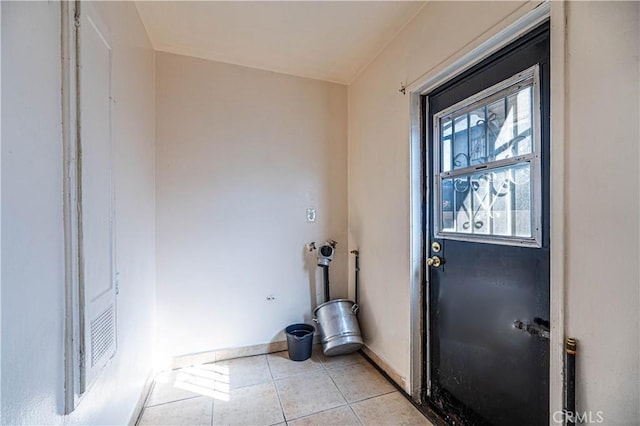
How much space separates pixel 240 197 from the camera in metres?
2.58

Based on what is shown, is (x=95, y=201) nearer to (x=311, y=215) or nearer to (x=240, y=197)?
(x=240, y=197)

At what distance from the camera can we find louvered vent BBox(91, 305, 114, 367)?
1.11m

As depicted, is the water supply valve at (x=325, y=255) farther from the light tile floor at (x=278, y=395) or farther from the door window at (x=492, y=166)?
the door window at (x=492, y=166)

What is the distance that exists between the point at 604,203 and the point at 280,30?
7.05 ft

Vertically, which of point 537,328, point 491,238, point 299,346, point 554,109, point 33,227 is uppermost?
point 554,109

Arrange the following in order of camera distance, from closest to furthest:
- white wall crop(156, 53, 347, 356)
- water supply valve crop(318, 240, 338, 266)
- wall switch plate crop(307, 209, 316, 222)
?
1. white wall crop(156, 53, 347, 356)
2. water supply valve crop(318, 240, 338, 266)
3. wall switch plate crop(307, 209, 316, 222)

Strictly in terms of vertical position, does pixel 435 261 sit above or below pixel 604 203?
below

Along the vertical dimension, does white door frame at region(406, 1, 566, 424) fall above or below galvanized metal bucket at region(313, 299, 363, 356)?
above

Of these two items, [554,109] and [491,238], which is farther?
[491,238]

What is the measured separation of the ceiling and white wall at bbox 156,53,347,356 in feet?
0.61

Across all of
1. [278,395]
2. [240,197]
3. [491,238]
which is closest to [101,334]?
[278,395]

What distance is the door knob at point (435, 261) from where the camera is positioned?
1860 millimetres

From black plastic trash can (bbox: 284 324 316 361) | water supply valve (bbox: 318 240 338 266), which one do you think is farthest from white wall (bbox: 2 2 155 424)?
water supply valve (bbox: 318 240 338 266)

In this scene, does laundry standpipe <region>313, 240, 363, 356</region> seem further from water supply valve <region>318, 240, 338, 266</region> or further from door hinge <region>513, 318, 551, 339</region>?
door hinge <region>513, 318, 551, 339</region>
